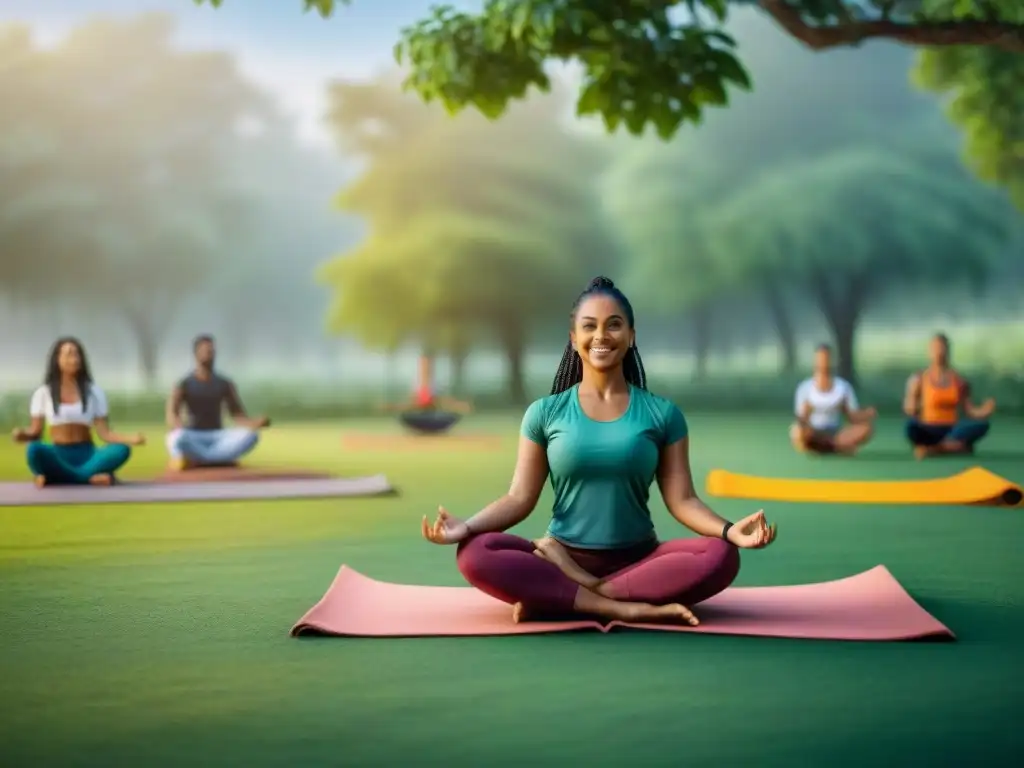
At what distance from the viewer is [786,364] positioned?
30234 mm

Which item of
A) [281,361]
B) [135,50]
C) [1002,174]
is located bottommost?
[281,361]

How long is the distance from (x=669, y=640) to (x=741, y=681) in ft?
1.87

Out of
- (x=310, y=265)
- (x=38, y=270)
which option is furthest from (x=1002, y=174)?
(x=310, y=265)

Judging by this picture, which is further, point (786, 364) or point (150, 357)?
point (150, 357)

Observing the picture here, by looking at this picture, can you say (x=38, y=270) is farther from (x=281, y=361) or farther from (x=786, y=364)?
(x=281, y=361)

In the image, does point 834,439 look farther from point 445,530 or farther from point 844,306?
point 844,306

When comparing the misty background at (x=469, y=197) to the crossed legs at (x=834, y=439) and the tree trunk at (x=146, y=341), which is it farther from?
the crossed legs at (x=834, y=439)

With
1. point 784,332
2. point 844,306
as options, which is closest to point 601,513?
point 844,306

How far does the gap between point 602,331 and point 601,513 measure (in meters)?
0.59

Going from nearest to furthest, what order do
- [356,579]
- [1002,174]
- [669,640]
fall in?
[669,640], [356,579], [1002,174]

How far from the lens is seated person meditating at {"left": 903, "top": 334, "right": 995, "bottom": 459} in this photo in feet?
39.4

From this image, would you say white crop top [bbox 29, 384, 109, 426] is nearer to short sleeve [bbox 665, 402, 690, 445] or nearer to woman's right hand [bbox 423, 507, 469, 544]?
woman's right hand [bbox 423, 507, 469, 544]

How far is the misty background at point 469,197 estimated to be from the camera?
83.5 feet

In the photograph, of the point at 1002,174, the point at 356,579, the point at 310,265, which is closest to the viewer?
the point at 356,579
